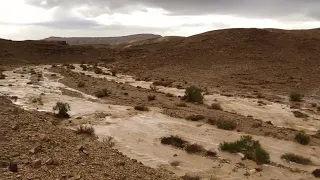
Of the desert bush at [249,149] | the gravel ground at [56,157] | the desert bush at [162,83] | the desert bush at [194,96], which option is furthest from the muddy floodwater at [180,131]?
the desert bush at [162,83]

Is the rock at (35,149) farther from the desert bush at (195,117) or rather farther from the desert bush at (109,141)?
the desert bush at (195,117)

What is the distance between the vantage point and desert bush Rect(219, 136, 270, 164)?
1334 centimetres

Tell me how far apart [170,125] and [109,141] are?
157 inches

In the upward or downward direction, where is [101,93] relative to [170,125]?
upward

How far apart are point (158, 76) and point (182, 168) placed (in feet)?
84.1

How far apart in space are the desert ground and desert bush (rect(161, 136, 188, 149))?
0.13ft

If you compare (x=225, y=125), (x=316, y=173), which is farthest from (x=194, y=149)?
(x=316, y=173)

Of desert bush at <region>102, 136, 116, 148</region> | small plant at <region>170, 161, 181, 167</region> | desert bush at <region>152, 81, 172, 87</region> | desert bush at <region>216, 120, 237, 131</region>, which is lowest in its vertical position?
desert bush at <region>152, 81, 172, 87</region>

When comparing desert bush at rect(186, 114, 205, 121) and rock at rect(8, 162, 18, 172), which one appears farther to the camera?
desert bush at rect(186, 114, 205, 121)

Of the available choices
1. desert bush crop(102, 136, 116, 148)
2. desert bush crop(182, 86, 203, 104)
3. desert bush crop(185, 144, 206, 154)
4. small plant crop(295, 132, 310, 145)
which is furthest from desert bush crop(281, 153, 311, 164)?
desert bush crop(182, 86, 203, 104)

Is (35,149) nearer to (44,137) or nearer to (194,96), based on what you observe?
(44,137)

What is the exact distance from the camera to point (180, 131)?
16.6 meters

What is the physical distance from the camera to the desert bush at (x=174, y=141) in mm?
14798

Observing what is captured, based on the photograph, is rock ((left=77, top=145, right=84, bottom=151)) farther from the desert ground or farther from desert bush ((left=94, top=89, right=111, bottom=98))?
desert bush ((left=94, top=89, right=111, bottom=98))
